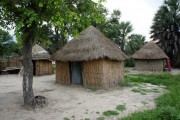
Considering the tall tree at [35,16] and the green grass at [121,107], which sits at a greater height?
the tall tree at [35,16]

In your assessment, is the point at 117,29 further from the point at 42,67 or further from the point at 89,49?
the point at 89,49

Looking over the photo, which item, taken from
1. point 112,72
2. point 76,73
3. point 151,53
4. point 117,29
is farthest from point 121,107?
point 117,29

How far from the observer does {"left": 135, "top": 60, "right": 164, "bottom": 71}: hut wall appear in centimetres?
2691

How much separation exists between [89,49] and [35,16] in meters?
6.65

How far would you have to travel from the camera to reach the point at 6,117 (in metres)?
8.69

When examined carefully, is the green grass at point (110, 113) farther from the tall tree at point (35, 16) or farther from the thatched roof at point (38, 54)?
the thatched roof at point (38, 54)

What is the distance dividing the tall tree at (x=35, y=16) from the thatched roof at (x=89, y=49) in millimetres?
4089

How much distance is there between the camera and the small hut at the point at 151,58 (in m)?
26.4

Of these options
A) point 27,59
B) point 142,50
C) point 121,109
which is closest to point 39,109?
point 27,59

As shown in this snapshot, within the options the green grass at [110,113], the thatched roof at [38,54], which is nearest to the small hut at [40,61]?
the thatched roof at [38,54]

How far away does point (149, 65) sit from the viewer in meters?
27.4

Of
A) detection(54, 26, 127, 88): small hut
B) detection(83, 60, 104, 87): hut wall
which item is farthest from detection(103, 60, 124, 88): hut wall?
detection(83, 60, 104, 87): hut wall

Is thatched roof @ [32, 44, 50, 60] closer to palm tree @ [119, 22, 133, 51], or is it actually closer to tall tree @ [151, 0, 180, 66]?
palm tree @ [119, 22, 133, 51]

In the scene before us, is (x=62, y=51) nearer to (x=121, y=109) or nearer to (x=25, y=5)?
(x=25, y=5)
